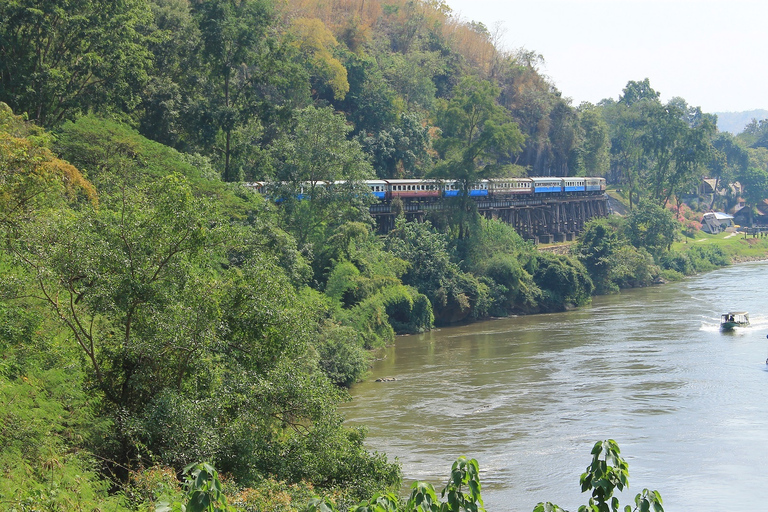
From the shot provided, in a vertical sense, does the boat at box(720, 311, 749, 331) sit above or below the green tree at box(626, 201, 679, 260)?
below

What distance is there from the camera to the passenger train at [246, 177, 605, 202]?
48531 millimetres

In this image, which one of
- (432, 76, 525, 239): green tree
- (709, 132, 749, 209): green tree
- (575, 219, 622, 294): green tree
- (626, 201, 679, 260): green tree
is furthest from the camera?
(709, 132, 749, 209): green tree

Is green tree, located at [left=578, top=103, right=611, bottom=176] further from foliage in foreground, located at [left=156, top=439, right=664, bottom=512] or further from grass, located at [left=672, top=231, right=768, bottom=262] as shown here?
foliage in foreground, located at [left=156, top=439, right=664, bottom=512]

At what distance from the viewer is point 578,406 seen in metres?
25.1

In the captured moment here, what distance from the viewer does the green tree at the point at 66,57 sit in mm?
32250

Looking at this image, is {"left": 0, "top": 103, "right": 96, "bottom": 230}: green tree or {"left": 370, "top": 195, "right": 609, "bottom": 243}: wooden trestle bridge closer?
{"left": 0, "top": 103, "right": 96, "bottom": 230}: green tree

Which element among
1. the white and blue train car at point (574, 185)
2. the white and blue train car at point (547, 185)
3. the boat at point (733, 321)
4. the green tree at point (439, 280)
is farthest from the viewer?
the white and blue train car at point (574, 185)

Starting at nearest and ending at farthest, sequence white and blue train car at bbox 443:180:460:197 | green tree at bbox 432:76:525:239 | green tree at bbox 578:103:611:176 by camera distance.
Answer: green tree at bbox 432:76:525:239 < white and blue train car at bbox 443:180:460:197 < green tree at bbox 578:103:611:176

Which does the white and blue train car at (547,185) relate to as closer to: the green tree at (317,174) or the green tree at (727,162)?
the green tree at (317,174)

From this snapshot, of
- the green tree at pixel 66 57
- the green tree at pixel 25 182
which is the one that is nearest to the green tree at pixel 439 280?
the green tree at pixel 66 57

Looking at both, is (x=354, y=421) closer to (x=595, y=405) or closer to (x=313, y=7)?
(x=595, y=405)

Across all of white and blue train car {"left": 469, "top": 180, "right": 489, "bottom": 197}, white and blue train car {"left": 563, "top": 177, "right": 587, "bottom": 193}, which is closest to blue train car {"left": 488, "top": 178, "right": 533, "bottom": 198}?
white and blue train car {"left": 469, "top": 180, "right": 489, "bottom": 197}

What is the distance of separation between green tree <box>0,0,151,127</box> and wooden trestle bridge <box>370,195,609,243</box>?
18.0 m

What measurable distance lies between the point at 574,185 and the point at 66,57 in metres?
45.2
